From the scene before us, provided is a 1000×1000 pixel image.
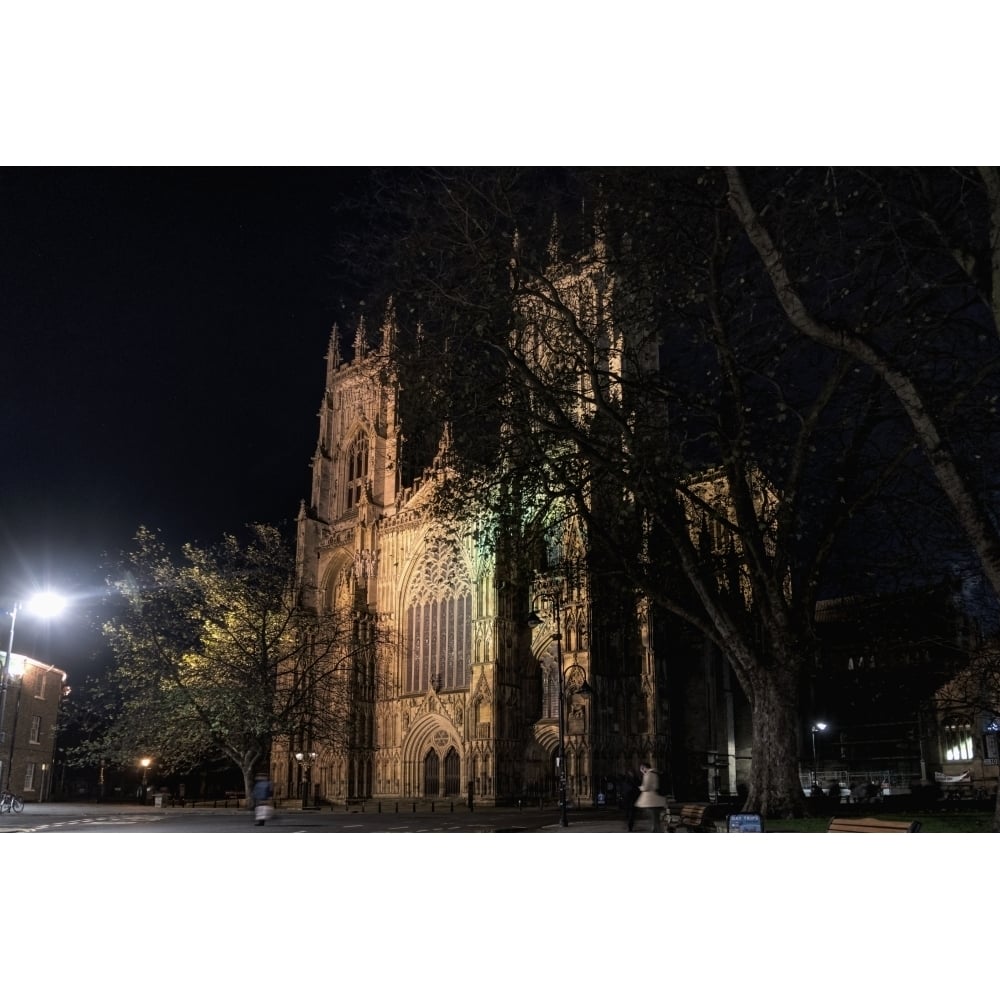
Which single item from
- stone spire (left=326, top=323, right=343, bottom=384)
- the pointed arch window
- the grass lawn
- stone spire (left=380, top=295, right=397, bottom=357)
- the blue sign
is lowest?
the grass lawn

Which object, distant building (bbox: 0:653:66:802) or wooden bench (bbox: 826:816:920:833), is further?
distant building (bbox: 0:653:66:802)

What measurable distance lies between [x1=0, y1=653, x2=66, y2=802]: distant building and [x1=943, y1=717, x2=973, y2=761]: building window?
43.1m

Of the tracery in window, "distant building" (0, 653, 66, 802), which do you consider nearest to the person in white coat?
"distant building" (0, 653, 66, 802)

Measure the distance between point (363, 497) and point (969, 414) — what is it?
138ft

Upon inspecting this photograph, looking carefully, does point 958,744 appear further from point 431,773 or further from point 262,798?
point 262,798

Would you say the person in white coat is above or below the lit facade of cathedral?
below

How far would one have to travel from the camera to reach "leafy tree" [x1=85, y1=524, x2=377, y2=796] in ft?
103

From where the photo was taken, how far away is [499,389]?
49.2ft

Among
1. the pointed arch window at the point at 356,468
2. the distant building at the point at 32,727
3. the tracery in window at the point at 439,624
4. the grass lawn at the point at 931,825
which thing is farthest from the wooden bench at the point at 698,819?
the pointed arch window at the point at 356,468

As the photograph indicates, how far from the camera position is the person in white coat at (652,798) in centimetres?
1325

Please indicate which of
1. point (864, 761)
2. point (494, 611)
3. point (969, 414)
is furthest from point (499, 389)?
point (864, 761)

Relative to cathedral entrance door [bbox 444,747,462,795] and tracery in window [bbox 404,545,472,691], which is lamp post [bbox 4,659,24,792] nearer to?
tracery in window [bbox 404,545,472,691]

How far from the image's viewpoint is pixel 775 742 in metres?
14.5

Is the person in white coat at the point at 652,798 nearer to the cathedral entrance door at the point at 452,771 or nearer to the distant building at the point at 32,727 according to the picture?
the distant building at the point at 32,727
